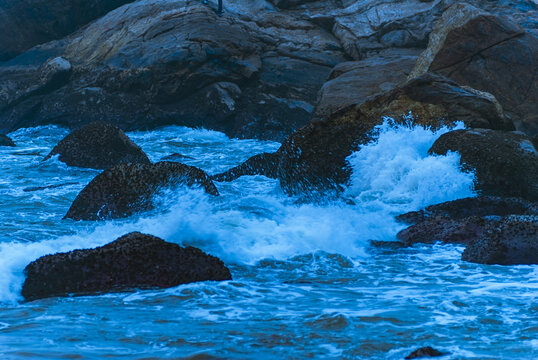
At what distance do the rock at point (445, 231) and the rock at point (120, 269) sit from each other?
2.59m

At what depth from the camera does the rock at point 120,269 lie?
529 cm

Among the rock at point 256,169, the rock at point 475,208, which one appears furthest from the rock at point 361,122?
the rock at point 475,208

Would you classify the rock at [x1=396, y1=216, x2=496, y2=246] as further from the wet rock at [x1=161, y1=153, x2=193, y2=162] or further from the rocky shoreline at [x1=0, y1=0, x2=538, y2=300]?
the wet rock at [x1=161, y1=153, x2=193, y2=162]

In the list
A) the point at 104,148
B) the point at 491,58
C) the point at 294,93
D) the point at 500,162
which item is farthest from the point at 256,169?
the point at 294,93

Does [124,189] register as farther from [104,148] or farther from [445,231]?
[104,148]

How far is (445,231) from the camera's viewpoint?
293 inches

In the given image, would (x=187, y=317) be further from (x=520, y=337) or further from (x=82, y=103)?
(x=82, y=103)

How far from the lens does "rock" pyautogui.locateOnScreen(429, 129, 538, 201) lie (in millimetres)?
9023

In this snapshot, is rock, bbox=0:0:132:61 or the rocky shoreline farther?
rock, bbox=0:0:132:61

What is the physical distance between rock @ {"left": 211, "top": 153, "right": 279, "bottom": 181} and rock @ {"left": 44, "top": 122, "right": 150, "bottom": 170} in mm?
1538

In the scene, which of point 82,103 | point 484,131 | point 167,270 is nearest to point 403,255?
point 167,270

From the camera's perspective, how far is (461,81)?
531 inches

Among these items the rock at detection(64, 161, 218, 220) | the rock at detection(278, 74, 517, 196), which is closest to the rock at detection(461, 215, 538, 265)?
the rock at detection(278, 74, 517, 196)

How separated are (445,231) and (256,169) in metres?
4.50
